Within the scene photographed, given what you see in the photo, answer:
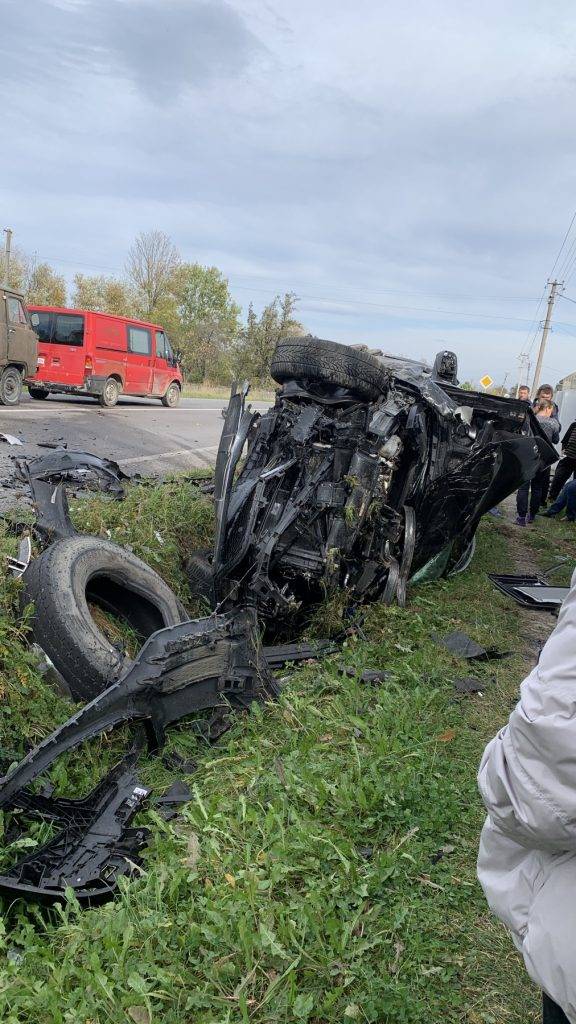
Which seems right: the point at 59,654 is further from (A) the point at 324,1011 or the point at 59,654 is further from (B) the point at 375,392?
(B) the point at 375,392

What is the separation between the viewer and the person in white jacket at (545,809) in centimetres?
118

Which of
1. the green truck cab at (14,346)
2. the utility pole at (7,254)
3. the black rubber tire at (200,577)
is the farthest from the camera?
the utility pole at (7,254)

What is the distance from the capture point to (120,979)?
81.2 inches

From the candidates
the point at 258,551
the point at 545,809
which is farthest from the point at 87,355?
the point at 545,809

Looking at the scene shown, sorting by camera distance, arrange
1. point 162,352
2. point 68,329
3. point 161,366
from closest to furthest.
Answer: point 68,329
point 161,366
point 162,352

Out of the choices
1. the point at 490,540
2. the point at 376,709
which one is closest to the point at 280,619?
the point at 376,709

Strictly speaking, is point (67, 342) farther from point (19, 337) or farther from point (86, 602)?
point (86, 602)

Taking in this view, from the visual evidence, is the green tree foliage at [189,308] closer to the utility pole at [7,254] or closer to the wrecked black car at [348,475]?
the utility pole at [7,254]

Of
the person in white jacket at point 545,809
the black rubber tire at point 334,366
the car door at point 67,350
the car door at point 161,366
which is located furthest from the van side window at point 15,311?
the person in white jacket at point 545,809

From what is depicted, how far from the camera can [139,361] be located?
17.0 meters

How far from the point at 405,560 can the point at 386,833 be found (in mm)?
2876

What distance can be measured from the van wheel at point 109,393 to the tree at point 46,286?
103 feet

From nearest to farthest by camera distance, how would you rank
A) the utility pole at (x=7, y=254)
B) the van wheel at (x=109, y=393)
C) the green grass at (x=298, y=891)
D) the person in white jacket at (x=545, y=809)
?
the person in white jacket at (x=545, y=809)
the green grass at (x=298, y=891)
the van wheel at (x=109, y=393)
the utility pole at (x=7, y=254)

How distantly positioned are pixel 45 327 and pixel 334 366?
38.2 ft
